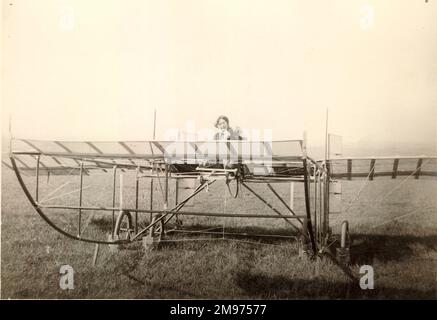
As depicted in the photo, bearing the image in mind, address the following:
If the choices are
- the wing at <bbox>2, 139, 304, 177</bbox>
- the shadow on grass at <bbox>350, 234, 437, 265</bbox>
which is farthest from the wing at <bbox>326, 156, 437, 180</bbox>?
the shadow on grass at <bbox>350, 234, 437, 265</bbox>

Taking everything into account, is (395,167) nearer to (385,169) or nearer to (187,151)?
(385,169)

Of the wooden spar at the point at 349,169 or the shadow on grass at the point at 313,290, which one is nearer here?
the shadow on grass at the point at 313,290

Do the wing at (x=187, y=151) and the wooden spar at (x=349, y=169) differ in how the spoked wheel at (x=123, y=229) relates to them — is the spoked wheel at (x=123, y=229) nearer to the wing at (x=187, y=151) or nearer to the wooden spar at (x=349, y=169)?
the wing at (x=187, y=151)

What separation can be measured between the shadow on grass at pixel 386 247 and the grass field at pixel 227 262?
0.02m

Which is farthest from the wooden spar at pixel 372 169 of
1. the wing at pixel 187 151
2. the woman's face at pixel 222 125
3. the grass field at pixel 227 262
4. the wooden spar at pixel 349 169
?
the woman's face at pixel 222 125

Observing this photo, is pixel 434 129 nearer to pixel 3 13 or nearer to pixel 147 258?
pixel 147 258

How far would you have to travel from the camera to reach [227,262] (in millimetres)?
7125

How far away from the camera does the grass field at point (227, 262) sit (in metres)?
6.04

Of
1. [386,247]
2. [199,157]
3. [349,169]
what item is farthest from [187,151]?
[386,247]

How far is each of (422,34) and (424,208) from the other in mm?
4066

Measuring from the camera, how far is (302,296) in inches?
235

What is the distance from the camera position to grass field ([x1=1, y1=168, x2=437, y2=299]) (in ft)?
19.8

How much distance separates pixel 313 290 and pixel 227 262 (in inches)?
64.6
